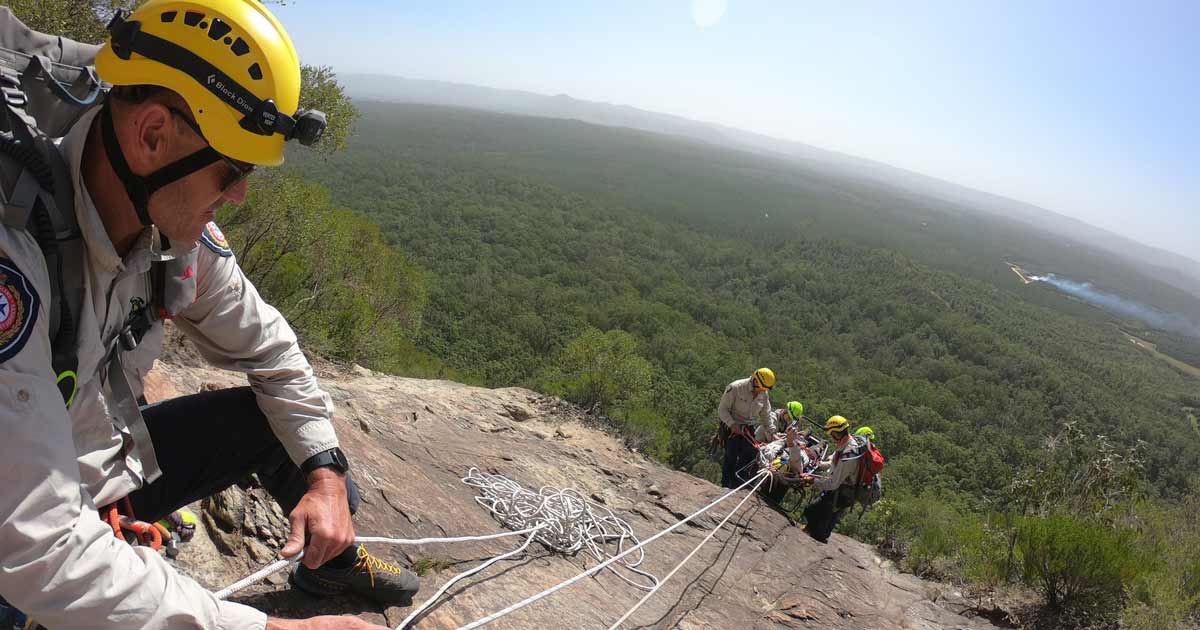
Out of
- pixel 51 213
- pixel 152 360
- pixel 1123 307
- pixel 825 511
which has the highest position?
pixel 51 213

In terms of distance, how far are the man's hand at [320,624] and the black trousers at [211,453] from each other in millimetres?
586

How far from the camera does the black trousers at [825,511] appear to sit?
250 inches

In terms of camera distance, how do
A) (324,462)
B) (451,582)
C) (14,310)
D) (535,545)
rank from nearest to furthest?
(14,310), (324,462), (451,582), (535,545)

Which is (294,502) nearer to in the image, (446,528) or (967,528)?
(446,528)

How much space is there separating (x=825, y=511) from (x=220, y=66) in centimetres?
647

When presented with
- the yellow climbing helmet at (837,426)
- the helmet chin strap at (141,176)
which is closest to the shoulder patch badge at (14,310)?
the helmet chin strap at (141,176)

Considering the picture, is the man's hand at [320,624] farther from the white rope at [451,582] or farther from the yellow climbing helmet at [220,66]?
the yellow climbing helmet at [220,66]

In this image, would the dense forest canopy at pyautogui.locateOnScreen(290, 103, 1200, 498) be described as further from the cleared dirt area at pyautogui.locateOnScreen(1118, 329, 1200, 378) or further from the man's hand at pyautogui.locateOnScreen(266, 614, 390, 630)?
the man's hand at pyautogui.locateOnScreen(266, 614, 390, 630)

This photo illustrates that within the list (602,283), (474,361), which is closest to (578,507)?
(474,361)

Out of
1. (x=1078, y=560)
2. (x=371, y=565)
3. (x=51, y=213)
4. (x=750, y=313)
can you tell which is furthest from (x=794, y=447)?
(x=750, y=313)

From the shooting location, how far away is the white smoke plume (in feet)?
372

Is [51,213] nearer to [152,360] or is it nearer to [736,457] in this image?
[152,360]

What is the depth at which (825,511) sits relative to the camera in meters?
6.36

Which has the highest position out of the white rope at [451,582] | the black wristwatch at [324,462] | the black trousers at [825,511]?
the black wristwatch at [324,462]
